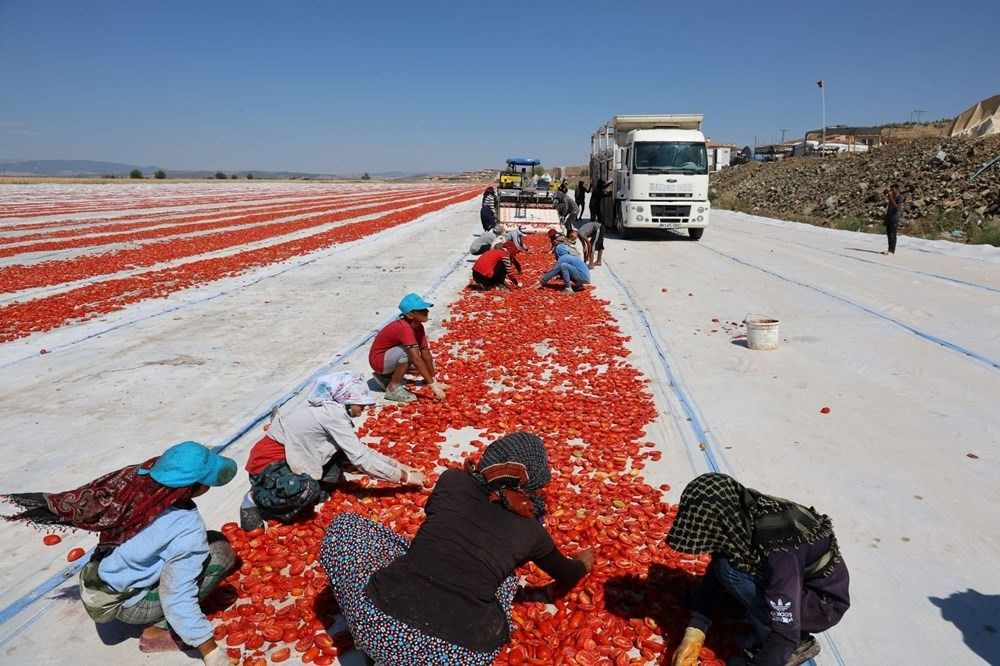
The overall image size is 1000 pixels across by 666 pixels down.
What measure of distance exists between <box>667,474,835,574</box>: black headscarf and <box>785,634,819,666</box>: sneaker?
59 cm

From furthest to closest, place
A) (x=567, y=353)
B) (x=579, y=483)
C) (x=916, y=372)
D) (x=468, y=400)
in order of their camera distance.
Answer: (x=567, y=353)
(x=916, y=372)
(x=468, y=400)
(x=579, y=483)

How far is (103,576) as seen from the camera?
10.1ft

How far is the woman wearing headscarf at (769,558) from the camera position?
2.79 m

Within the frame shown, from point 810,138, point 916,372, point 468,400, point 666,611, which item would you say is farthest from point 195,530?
point 810,138

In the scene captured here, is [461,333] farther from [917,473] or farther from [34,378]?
[917,473]

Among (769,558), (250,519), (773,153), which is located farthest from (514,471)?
(773,153)

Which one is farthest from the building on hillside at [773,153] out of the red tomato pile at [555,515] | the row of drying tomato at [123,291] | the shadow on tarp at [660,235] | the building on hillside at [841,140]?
the red tomato pile at [555,515]

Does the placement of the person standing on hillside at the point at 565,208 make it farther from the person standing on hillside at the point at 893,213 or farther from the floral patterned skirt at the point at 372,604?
the floral patterned skirt at the point at 372,604

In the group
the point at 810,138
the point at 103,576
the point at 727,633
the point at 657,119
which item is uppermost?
the point at 810,138

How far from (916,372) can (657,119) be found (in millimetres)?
16516

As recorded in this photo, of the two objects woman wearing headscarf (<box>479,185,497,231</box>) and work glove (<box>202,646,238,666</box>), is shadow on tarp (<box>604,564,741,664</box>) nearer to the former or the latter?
work glove (<box>202,646,238,666</box>)

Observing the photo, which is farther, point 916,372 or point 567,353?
point 567,353

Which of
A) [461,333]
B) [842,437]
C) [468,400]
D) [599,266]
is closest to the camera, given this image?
[842,437]

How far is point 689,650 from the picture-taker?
3020 mm
